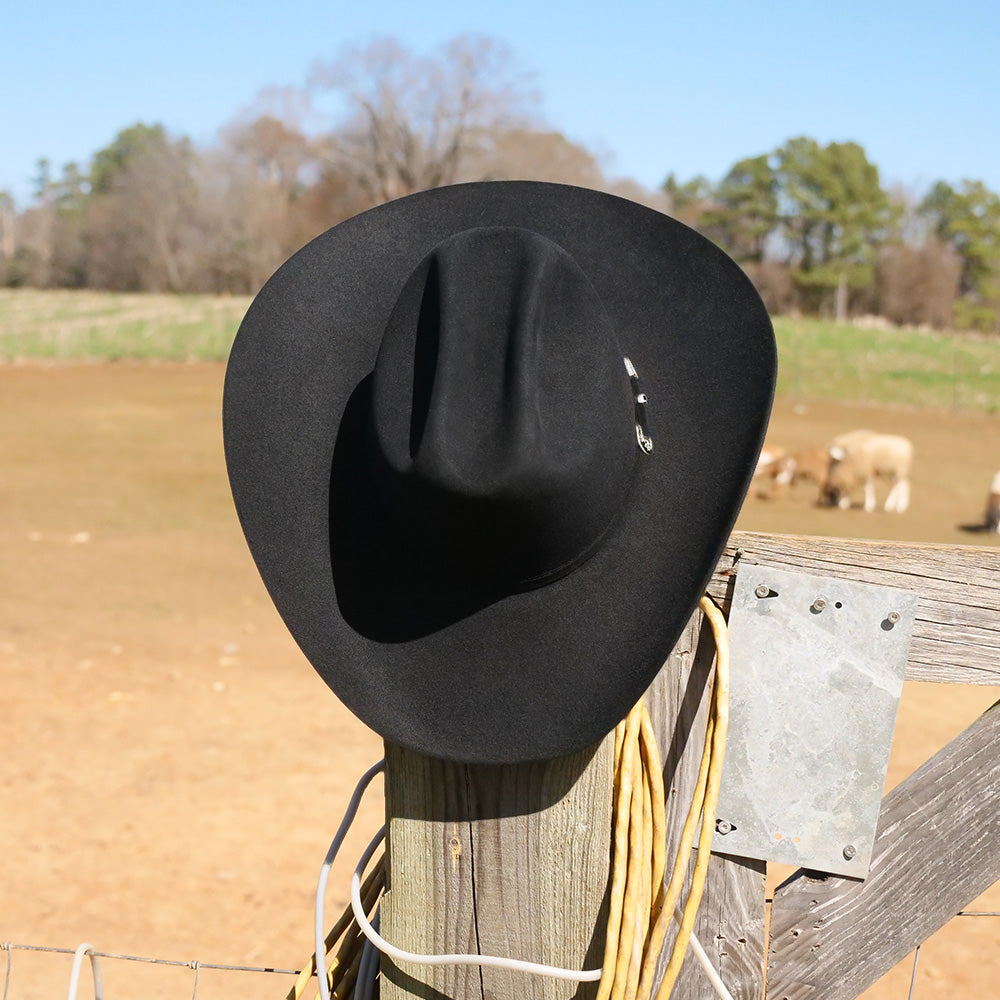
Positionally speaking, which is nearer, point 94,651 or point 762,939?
point 762,939

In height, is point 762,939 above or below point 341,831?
below

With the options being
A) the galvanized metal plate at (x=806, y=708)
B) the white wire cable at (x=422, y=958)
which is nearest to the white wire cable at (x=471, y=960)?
the white wire cable at (x=422, y=958)

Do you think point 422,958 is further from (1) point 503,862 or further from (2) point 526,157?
(2) point 526,157

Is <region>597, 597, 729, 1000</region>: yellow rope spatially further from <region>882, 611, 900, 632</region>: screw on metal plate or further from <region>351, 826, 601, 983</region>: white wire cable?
<region>882, 611, 900, 632</region>: screw on metal plate

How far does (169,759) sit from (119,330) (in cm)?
2753

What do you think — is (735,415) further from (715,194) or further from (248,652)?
(715,194)

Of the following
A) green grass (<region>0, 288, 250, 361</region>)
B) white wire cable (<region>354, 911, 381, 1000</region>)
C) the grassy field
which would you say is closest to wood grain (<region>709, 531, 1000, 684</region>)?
white wire cable (<region>354, 911, 381, 1000</region>)

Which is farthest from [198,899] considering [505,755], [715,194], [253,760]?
[715,194]

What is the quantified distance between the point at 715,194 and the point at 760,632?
70853 mm

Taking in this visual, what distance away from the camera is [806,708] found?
125 cm

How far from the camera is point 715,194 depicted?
2672 inches

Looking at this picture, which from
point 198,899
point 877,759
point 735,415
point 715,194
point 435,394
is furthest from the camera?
point 715,194

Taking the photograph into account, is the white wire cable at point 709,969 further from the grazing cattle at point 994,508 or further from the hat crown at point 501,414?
the grazing cattle at point 994,508

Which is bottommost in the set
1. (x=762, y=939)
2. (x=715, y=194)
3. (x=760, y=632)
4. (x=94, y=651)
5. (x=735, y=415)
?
(x=94, y=651)
